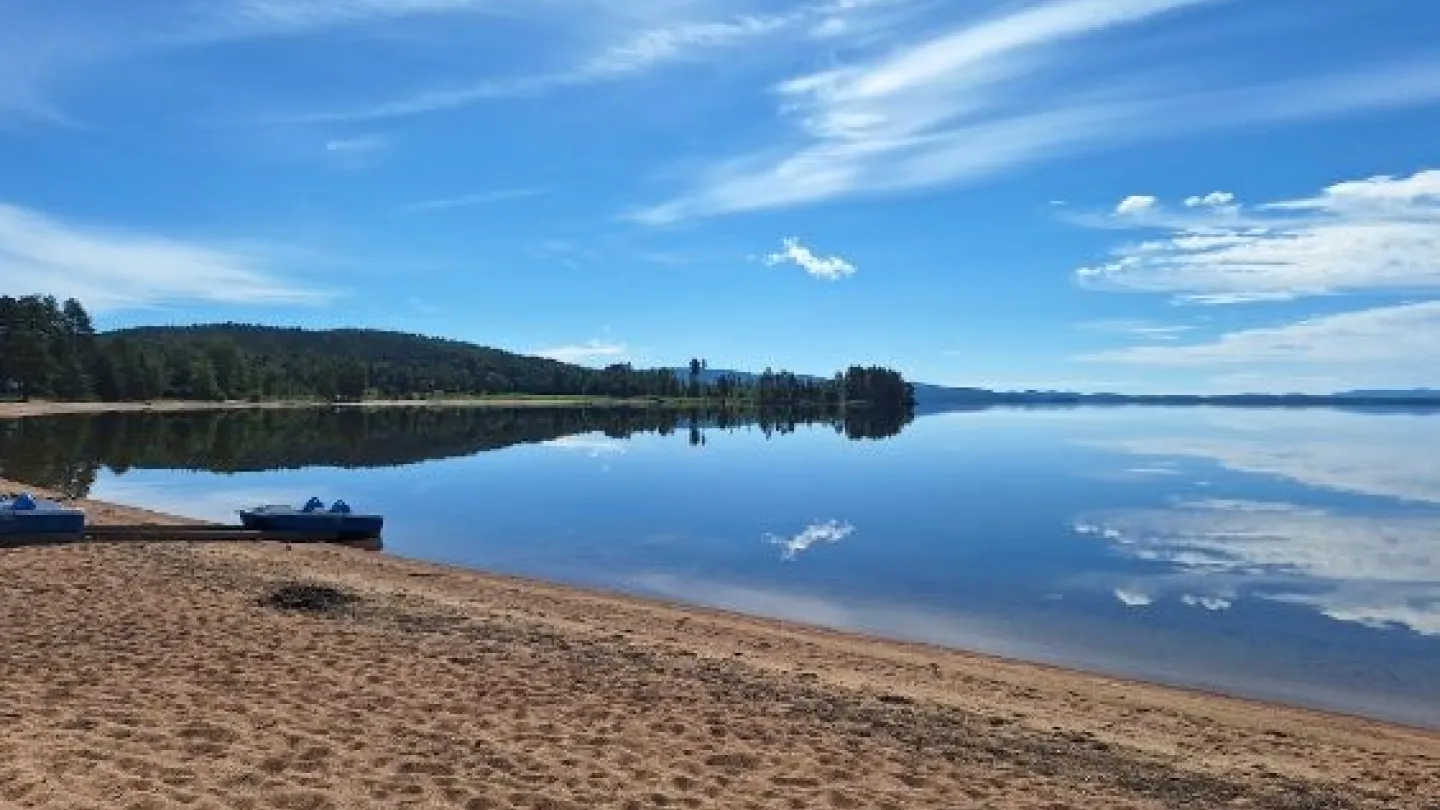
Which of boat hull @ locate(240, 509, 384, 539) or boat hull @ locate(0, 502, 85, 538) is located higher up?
boat hull @ locate(0, 502, 85, 538)

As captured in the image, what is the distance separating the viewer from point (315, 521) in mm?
26406

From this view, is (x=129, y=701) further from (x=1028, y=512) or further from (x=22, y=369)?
(x=22, y=369)

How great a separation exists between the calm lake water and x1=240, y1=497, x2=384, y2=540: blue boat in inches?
121

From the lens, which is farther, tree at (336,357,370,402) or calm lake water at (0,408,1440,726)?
tree at (336,357,370,402)

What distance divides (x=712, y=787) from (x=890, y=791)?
161cm

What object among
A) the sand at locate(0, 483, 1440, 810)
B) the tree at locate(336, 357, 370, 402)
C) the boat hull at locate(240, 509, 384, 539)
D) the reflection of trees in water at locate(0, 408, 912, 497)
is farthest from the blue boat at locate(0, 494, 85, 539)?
the tree at locate(336, 357, 370, 402)

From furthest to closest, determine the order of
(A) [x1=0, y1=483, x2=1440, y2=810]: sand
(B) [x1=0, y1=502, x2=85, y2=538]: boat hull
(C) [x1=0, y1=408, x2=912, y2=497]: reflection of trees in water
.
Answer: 1. (C) [x1=0, y1=408, x2=912, y2=497]: reflection of trees in water
2. (B) [x1=0, y1=502, x2=85, y2=538]: boat hull
3. (A) [x1=0, y1=483, x2=1440, y2=810]: sand

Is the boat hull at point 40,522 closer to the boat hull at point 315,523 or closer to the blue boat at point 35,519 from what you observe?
the blue boat at point 35,519

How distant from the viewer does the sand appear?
28.9 ft

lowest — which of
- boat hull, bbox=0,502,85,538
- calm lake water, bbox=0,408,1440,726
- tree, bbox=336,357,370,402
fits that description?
calm lake water, bbox=0,408,1440,726

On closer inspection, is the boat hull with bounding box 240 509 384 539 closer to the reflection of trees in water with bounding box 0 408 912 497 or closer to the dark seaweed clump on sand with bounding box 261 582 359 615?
the dark seaweed clump on sand with bounding box 261 582 359 615

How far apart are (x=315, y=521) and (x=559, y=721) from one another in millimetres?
17661

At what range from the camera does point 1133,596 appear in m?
25.5

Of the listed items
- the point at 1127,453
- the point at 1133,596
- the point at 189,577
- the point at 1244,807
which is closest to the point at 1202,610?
the point at 1133,596
